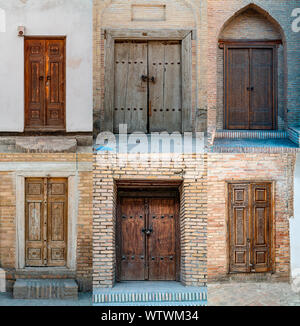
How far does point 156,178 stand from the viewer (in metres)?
5.56

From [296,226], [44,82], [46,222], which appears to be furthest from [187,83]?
[46,222]

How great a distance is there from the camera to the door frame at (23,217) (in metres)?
5.89

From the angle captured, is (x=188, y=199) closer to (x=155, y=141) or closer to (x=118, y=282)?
(x=155, y=141)

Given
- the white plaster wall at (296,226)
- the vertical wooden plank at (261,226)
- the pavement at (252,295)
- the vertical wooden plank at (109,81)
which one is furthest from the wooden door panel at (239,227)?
the vertical wooden plank at (109,81)

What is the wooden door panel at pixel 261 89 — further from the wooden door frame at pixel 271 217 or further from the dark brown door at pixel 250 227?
the dark brown door at pixel 250 227

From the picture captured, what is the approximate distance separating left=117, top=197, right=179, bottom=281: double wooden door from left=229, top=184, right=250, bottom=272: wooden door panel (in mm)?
955

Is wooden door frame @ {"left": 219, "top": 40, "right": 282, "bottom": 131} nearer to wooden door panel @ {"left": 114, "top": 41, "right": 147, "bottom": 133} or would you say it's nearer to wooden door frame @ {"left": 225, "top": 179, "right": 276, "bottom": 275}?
wooden door frame @ {"left": 225, "top": 179, "right": 276, "bottom": 275}

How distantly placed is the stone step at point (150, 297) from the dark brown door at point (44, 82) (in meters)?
2.89

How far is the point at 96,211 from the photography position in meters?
5.49

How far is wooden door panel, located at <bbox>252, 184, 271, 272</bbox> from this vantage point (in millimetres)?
5824

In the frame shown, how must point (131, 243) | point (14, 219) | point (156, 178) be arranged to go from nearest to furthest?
point (156, 178) < point (14, 219) < point (131, 243)

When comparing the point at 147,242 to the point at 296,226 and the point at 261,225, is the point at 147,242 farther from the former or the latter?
the point at 296,226

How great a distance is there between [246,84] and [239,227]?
250 centimetres

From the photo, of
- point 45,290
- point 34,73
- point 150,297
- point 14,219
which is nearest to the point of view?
point 150,297
